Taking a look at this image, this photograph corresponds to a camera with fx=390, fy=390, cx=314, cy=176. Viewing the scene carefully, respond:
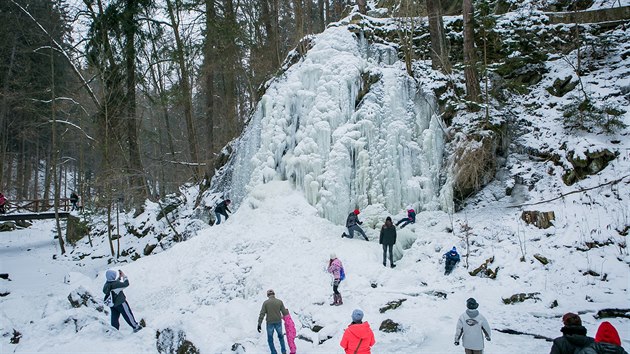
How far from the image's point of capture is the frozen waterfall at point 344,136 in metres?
11.5

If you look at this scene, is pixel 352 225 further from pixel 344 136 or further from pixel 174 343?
pixel 174 343

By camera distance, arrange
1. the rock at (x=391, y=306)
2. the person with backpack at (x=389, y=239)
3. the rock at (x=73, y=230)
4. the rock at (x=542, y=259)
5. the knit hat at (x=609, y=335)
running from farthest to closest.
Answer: the rock at (x=73, y=230), the person with backpack at (x=389, y=239), the rock at (x=542, y=259), the rock at (x=391, y=306), the knit hat at (x=609, y=335)

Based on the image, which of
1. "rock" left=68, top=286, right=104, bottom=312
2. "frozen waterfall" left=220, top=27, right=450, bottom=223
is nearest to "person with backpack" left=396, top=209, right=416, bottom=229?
"frozen waterfall" left=220, top=27, right=450, bottom=223

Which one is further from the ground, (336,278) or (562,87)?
(562,87)

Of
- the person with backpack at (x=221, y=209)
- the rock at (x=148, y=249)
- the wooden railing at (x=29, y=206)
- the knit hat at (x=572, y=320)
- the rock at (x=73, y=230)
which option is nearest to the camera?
the knit hat at (x=572, y=320)

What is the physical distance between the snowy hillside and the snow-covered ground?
0.13 ft

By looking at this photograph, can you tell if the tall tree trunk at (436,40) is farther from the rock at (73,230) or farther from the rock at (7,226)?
the rock at (7,226)

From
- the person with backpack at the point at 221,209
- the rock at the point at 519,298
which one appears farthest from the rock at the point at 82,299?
the rock at the point at 519,298

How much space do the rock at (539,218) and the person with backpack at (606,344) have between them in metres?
5.93

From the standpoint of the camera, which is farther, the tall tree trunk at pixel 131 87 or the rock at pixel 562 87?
the tall tree trunk at pixel 131 87

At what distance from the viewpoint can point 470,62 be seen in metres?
12.5

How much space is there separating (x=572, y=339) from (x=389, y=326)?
3.59 metres

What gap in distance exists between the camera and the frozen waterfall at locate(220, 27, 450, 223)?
11508 millimetres

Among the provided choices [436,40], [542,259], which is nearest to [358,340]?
[542,259]
